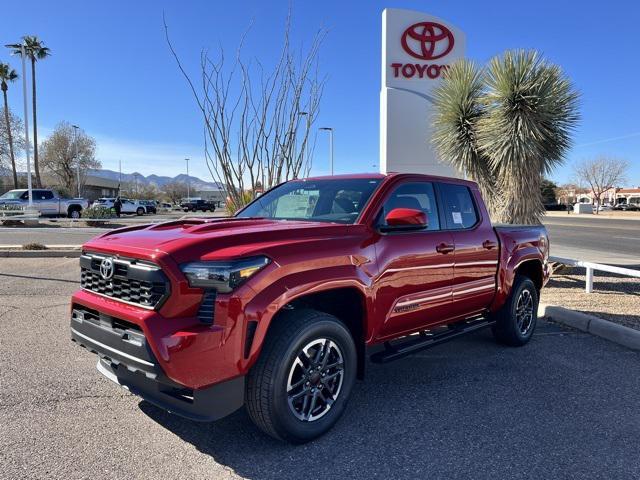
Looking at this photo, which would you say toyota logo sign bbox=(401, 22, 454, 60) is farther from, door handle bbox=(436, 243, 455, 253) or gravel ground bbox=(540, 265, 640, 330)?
door handle bbox=(436, 243, 455, 253)

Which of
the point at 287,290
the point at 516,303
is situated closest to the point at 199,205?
the point at 516,303

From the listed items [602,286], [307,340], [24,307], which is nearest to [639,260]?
[602,286]

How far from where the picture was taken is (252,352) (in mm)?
2840

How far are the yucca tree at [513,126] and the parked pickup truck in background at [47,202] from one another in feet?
87.8

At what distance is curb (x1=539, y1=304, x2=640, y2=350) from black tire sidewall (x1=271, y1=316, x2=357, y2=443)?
3.71m

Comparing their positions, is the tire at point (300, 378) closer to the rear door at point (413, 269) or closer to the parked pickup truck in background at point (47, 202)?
the rear door at point (413, 269)

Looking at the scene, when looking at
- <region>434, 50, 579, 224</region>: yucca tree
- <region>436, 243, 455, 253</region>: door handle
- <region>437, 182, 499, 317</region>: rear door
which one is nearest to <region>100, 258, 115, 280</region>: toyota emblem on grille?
<region>436, 243, 455, 253</region>: door handle

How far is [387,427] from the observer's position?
342 centimetres

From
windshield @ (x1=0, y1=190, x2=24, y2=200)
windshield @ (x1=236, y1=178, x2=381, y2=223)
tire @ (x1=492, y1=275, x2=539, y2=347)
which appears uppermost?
windshield @ (x1=0, y1=190, x2=24, y2=200)

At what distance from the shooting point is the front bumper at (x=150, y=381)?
8.95 feet

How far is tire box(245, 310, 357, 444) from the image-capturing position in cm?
293

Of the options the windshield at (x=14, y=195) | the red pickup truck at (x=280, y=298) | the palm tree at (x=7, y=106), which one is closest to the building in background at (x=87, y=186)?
the palm tree at (x=7, y=106)

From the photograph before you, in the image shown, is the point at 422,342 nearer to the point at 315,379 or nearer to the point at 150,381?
the point at 315,379

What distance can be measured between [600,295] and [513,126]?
352cm
